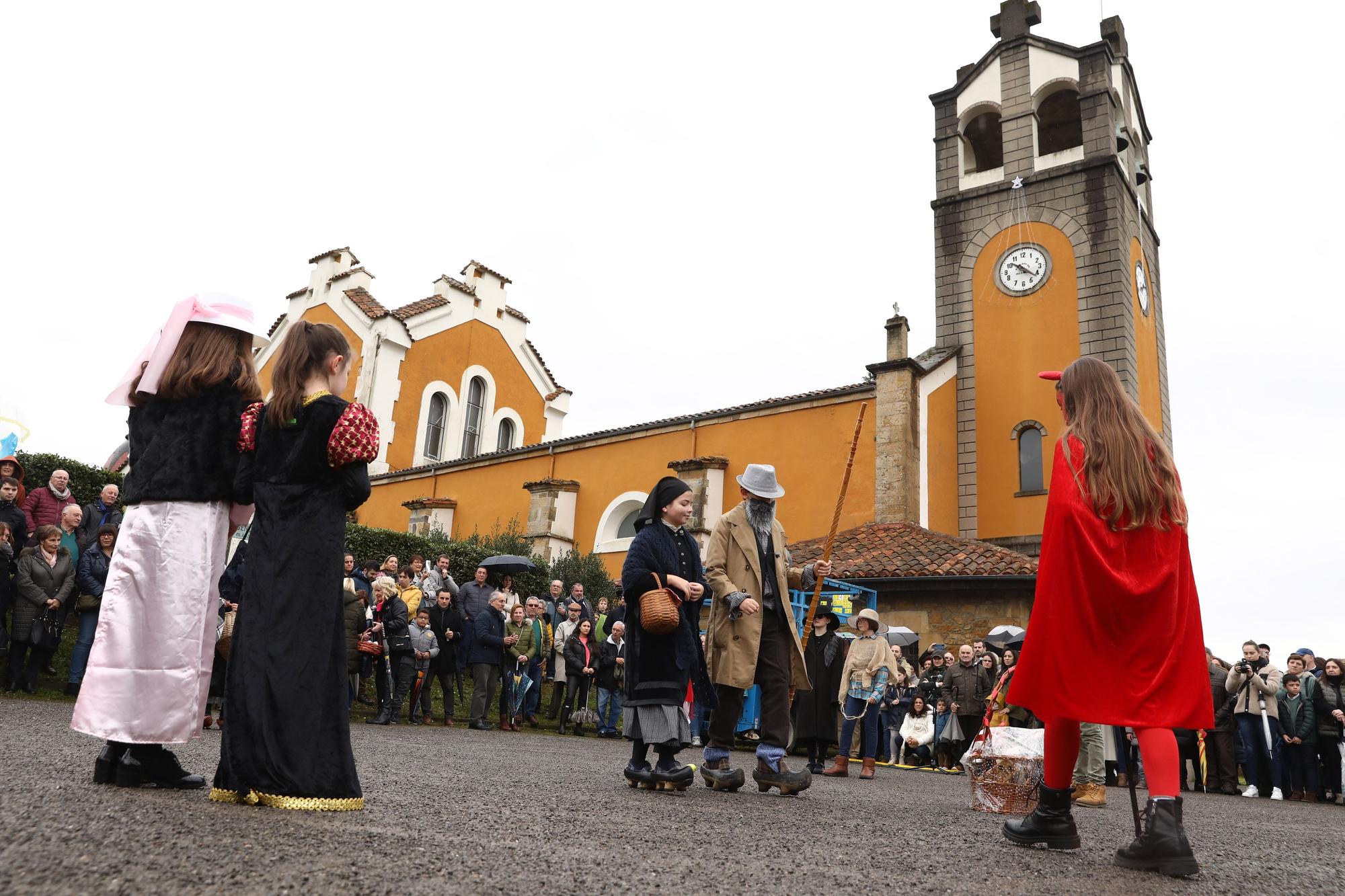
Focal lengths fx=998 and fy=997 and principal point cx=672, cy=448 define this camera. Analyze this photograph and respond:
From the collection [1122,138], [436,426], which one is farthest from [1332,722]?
[436,426]

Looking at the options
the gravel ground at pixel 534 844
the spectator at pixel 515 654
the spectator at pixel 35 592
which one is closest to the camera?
the gravel ground at pixel 534 844

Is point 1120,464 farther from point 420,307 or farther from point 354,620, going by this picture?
point 420,307

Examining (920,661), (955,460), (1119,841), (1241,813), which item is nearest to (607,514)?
(955,460)

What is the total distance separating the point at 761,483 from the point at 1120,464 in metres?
2.90

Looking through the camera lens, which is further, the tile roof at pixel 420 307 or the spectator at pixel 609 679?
the tile roof at pixel 420 307

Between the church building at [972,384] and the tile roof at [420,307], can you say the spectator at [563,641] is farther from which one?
the tile roof at [420,307]

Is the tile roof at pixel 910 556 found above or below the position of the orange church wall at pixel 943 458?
below

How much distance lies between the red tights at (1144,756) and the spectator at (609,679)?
34.2 feet

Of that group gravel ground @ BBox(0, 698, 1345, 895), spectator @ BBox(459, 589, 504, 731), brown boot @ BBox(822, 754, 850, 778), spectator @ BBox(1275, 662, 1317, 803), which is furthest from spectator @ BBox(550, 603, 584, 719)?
spectator @ BBox(1275, 662, 1317, 803)

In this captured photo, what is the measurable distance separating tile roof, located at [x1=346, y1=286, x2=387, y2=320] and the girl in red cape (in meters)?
33.0

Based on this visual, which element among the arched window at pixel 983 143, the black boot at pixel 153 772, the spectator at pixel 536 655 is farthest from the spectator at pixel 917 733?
the arched window at pixel 983 143

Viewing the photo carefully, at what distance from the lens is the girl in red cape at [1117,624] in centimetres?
372

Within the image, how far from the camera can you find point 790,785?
619cm

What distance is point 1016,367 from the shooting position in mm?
24047
